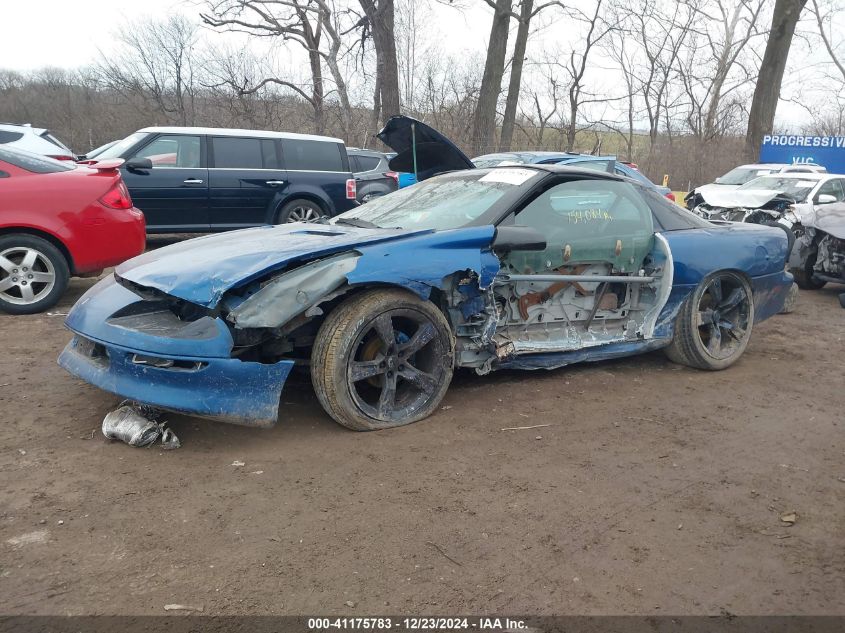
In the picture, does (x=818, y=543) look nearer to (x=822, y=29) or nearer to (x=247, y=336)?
(x=247, y=336)

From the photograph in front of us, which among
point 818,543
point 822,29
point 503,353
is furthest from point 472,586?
point 822,29

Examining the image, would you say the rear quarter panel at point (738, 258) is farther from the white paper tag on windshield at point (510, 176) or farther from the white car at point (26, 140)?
the white car at point (26, 140)

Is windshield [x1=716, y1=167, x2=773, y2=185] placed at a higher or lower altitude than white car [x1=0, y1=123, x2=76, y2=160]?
lower

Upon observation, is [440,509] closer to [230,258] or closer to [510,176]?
[230,258]

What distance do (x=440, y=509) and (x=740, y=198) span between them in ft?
32.7

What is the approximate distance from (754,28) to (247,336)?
3586 cm

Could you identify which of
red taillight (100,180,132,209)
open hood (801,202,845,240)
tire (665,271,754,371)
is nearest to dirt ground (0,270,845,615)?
tire (665,271,754,371)

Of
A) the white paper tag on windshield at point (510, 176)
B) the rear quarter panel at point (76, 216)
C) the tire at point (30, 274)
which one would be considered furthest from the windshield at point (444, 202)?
the tire at point (30, 274)

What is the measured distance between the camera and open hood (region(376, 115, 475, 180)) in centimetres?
564

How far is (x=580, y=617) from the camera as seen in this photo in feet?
7.06

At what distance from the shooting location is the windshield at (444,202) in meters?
4.03

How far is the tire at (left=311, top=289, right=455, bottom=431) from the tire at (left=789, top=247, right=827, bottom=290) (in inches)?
277

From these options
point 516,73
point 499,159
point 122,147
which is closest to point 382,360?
point 499,159

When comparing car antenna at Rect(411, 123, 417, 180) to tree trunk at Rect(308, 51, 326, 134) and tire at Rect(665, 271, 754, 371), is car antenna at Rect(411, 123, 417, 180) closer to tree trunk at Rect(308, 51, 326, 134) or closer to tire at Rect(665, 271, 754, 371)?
tire at Rect(665, 271, 754, 371)
